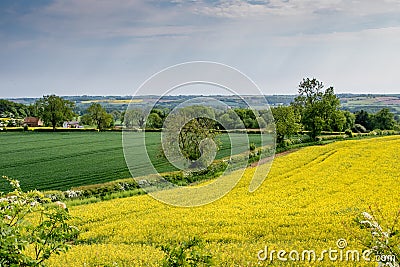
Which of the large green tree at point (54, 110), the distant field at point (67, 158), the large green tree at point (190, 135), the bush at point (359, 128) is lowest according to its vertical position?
the distant field at point (67, 158)

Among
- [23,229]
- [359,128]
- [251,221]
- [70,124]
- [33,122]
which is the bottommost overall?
[251,221]

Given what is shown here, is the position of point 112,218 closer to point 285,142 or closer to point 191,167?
point 191,167

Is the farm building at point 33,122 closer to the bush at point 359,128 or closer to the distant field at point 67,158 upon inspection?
the distant field at point 67,158

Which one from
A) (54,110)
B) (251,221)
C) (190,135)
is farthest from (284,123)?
(251,221)

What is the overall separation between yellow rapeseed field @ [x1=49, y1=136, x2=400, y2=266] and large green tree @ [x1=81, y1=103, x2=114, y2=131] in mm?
58017

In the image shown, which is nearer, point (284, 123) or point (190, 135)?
point (190, 135)

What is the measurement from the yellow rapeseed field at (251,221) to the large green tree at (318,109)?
3705cm

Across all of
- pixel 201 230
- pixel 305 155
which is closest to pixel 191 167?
pixel 305 155

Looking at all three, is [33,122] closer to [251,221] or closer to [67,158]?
[67,158]

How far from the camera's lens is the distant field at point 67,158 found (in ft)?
121

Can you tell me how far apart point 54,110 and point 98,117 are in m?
8.20

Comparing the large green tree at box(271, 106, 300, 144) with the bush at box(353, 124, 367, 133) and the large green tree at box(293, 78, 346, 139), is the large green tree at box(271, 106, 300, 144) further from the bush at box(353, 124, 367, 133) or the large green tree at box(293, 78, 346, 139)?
the bush at box(353, 124, 367, 133)

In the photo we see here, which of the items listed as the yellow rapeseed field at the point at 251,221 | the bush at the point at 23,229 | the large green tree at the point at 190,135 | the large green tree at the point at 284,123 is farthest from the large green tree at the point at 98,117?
the bush at the point at 23,229

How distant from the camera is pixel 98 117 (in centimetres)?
8131
